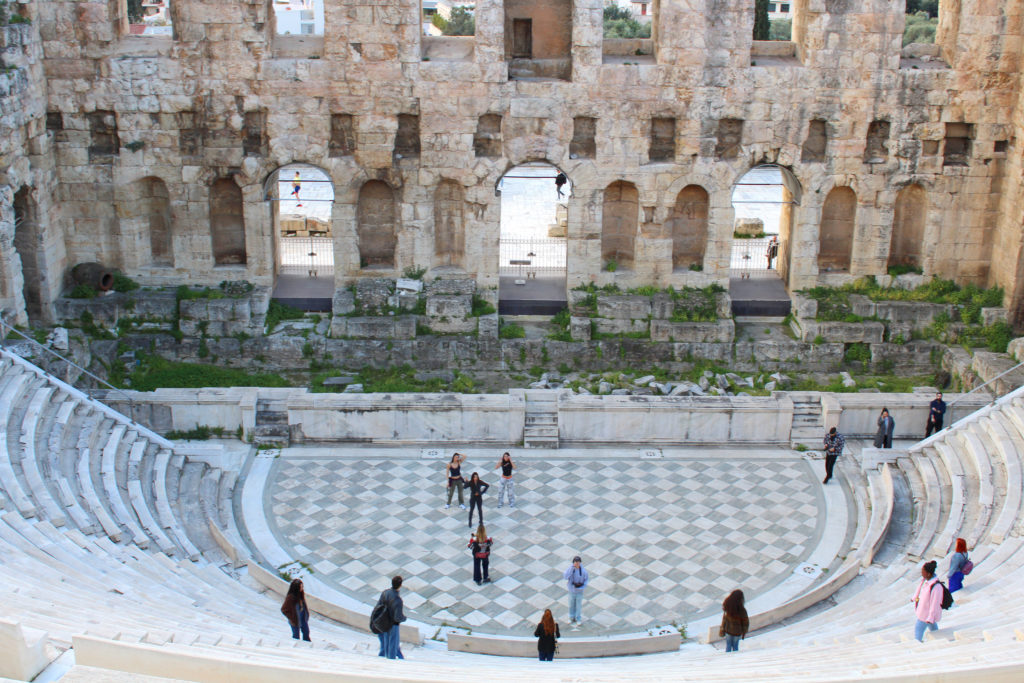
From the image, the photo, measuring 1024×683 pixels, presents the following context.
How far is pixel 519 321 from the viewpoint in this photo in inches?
1101

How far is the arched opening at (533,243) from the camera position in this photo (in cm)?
2811

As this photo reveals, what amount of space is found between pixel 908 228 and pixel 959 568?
13.6m

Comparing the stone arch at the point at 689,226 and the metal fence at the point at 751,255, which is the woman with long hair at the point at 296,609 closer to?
the stone arch at the point at 689,226

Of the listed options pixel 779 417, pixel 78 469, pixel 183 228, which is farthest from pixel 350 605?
pixel 183 228

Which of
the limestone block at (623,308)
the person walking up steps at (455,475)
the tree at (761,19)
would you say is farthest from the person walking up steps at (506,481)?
the tree at (761,19)

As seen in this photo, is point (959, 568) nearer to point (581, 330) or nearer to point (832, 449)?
point (832, 449)

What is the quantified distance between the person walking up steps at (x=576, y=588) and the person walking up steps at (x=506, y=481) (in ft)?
10.6

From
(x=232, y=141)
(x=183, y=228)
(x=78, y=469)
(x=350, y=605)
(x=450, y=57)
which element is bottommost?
(x=350, y=605)

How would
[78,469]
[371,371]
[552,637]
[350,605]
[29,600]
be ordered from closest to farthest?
[29,600] < [552,637] < [350,605] < [78,469] < [371,371]

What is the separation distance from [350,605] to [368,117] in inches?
492

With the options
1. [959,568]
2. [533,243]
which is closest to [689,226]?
[533,243]

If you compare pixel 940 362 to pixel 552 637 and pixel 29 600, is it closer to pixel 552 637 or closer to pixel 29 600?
pixel 552 637

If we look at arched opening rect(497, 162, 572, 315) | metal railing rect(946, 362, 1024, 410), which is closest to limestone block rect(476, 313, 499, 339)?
arched opening rect(497, 162, 572, 315)

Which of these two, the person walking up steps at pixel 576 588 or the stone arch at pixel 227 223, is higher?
the stone arch at pixel 227 223
